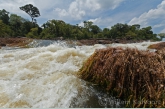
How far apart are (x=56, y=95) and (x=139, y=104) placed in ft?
5.04

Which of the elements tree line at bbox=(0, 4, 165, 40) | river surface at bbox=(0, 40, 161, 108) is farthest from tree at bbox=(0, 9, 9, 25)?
river surface at bbox=(0, 40, 161, 108)

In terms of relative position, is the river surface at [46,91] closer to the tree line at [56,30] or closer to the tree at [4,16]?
the tree line at [56,30]

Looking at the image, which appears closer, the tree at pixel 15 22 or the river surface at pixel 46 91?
the river surface at pixel 46 91

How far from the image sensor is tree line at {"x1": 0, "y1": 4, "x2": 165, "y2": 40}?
158 ft

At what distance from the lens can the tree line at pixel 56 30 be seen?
158 feet

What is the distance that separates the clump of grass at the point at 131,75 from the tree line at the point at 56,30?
135 feet

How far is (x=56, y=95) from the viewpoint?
292 centimetres

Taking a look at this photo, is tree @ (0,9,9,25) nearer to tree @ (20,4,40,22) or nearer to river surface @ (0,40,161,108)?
tree @ (20,4,40,22)

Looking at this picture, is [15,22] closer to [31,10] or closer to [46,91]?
[31,10]

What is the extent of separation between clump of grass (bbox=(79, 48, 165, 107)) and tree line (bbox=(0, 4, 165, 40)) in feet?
135

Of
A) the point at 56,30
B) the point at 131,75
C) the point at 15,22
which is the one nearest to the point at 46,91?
the point at 131,75

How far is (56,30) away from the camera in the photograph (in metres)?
50.6

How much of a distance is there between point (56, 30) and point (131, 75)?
49387 mm

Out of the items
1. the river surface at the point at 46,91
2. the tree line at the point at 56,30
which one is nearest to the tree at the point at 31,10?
the tree line at the point at 56,30
